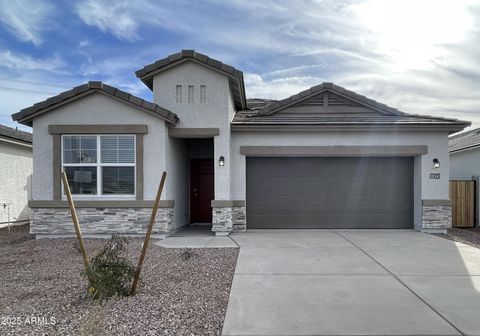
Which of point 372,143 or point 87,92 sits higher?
point 87,92

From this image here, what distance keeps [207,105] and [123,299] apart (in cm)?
693

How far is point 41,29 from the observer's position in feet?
44.4

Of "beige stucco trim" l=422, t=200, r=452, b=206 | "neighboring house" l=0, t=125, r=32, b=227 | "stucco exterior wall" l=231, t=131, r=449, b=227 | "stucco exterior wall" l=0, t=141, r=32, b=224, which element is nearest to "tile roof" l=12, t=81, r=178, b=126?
"stucco exterior wall" l=231, t=131, r=449, b=227

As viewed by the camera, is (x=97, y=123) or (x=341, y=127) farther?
(x=341, y=127)

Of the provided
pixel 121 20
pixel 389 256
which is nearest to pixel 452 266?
pixel 389 256

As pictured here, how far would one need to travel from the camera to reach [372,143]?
11281 mm

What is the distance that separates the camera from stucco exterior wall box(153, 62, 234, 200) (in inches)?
423

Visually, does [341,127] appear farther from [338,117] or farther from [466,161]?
[466,161]

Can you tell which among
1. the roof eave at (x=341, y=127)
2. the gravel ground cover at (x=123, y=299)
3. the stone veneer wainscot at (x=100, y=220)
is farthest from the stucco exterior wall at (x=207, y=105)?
the gravel ground cover at (x=123, y=299)

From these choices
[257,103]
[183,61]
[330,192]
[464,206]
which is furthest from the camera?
[257,103]

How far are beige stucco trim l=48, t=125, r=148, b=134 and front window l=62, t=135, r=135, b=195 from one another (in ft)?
0.52

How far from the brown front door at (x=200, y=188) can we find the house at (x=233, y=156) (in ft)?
2.23

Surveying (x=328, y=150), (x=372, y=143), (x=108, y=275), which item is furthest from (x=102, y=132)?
(x=372, y=143)

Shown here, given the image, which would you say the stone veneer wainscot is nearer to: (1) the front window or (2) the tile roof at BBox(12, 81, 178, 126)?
(1) the front window
